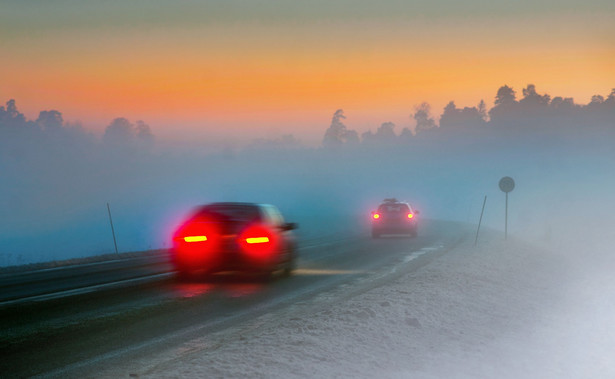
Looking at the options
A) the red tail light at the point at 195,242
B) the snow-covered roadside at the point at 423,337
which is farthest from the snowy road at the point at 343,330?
the red tail light at the point at 195,242

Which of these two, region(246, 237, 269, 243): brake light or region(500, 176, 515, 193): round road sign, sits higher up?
region(500, 176, 515, 193): round road sign

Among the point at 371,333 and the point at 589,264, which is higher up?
the point at 371,333

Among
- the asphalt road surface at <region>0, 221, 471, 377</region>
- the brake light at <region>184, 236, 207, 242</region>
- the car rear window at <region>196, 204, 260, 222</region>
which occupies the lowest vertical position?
the asphalt road surface at <region>0, 221, 471, 377</region>

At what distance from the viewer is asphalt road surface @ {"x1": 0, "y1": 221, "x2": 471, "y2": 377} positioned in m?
8.97

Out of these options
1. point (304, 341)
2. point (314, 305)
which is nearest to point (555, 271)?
point (314, 305)

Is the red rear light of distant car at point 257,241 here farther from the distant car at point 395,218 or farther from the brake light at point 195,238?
the distant car at point 395,218

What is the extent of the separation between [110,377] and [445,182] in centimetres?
17603

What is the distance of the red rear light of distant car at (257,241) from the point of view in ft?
57.0

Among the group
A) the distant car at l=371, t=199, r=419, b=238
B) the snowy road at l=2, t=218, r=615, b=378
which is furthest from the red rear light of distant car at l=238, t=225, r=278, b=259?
the distant car at l=371, t=199, r=419, b=238

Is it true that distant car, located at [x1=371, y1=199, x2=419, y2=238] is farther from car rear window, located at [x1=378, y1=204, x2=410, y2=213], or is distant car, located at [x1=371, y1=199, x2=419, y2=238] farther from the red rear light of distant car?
the red rear light of distant car

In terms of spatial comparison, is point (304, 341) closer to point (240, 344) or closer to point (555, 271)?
point (240, 344)

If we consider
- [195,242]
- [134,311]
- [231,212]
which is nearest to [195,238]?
[195,242]

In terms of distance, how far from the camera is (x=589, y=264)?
2752 centimetres

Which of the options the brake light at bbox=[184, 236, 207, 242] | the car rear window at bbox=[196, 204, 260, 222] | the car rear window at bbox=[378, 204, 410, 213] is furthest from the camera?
the car rear window at bbox=[378, 204, 410, 213]
